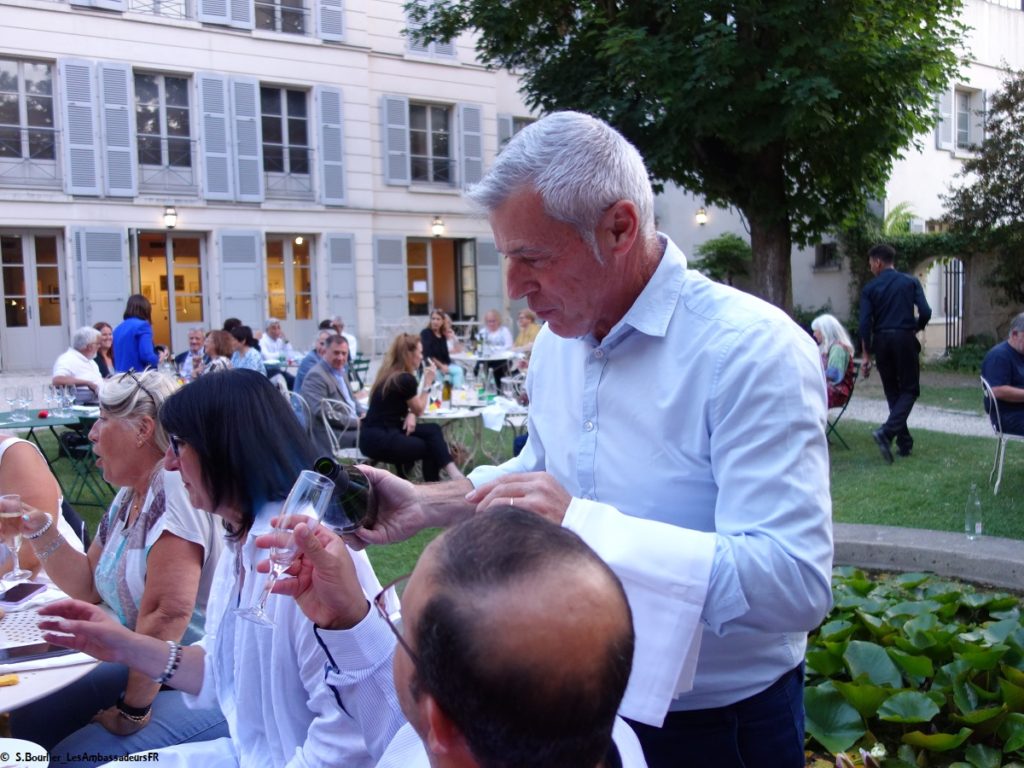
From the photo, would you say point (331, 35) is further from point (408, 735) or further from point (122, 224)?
point (408, 735)

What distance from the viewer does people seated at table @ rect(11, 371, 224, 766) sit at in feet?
9.07

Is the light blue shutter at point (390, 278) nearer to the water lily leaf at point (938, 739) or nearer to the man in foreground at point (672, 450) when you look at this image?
the water lily leaf at point (938, 739)

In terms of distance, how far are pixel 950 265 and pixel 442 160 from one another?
13825mm

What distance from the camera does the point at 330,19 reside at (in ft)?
78.3

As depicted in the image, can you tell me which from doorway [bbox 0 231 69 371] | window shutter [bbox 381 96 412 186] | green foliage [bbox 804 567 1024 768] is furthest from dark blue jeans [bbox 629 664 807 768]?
window shutter [bbox 381 96 412 186]

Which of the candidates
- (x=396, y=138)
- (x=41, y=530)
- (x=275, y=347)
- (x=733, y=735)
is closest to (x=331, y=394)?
(x=41, y=530)

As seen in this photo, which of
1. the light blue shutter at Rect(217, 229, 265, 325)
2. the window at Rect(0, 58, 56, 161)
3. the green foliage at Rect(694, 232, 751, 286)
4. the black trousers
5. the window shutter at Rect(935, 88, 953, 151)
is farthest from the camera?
the window shutter at Rect(935, 88, 953, 151)

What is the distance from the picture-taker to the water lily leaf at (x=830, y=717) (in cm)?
295

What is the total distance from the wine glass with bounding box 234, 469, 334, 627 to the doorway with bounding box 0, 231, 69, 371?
71.4 feet

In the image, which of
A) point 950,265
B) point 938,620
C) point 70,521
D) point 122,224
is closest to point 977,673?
point 938,620

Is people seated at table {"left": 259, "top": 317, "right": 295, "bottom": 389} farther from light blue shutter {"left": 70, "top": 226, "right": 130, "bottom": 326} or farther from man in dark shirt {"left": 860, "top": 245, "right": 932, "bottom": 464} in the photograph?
man in dark shirt {"left": 860, "top": 245, "right": 932, "bottom": 464}

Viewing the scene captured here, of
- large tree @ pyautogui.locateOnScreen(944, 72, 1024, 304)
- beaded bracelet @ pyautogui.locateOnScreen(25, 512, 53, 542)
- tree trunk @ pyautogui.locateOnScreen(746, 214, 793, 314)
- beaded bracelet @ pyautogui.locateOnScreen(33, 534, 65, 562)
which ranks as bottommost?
beaded bracelet @ pyautogui.locateOnScreen(33, 534, 65, 562)

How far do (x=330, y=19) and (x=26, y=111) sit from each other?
7937 mm

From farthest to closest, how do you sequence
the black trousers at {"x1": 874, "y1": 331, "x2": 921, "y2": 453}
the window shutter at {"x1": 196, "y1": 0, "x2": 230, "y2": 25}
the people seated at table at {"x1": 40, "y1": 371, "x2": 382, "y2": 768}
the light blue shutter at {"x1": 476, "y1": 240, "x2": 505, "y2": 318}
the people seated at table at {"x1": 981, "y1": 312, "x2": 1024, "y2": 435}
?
the light blue shutter at {"x1": 476, "y1": 240, "x2": 505, "y2": 318}
the window shutter at {"x1": 196, "y1": 0, "x2": 230, "y2": 25}
the black trousers at {"x1": 874, "y1": 331, "x2": 921, "y2": 453}
the people seated at table at {"x1": 981, "y1": 312, "x2": 1024, "y2": 435}
the people seated at table at {"x1": 40, "y1": 371, "x2": 382, "y2": 768}
